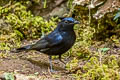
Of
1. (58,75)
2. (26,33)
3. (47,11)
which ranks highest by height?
(47,11)

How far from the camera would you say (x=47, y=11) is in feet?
31.3

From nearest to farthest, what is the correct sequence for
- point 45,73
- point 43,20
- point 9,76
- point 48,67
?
1. point 9,76
2. point 45,73
3. point 48,67
4. point 43,20

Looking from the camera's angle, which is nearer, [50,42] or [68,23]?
[68,23]

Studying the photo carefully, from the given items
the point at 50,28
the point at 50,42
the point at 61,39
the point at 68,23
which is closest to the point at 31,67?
the point at 50,42

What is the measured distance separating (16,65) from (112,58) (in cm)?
180

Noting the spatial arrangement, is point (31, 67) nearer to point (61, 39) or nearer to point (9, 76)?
point (61, 39)

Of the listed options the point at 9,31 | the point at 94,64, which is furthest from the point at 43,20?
the point at 94,64

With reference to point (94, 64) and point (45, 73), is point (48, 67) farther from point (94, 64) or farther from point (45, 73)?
point (94, 64)

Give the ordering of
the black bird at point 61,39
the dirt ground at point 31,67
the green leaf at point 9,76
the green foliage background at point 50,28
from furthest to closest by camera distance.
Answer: the green foliage background at point 50,28 → the black bird at point 61,39 → the dirt ground at point 31,67 → the green leaf at point 9,76

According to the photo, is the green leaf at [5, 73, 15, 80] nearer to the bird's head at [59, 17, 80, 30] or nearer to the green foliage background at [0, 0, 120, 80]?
the green foliage background at [0, 0, 120, 80]

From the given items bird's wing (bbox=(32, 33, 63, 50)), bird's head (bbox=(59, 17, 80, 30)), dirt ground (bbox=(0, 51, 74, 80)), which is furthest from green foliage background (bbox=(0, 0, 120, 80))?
bird's head (bbox=(59, 17, 80, 30))

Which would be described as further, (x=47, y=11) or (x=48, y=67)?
(x=47, y=11)

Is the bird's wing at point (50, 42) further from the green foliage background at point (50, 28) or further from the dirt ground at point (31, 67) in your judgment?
the green foliage background at point (50, 28)

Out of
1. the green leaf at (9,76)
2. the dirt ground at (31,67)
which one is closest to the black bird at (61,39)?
the dirt ground at (31,67)
